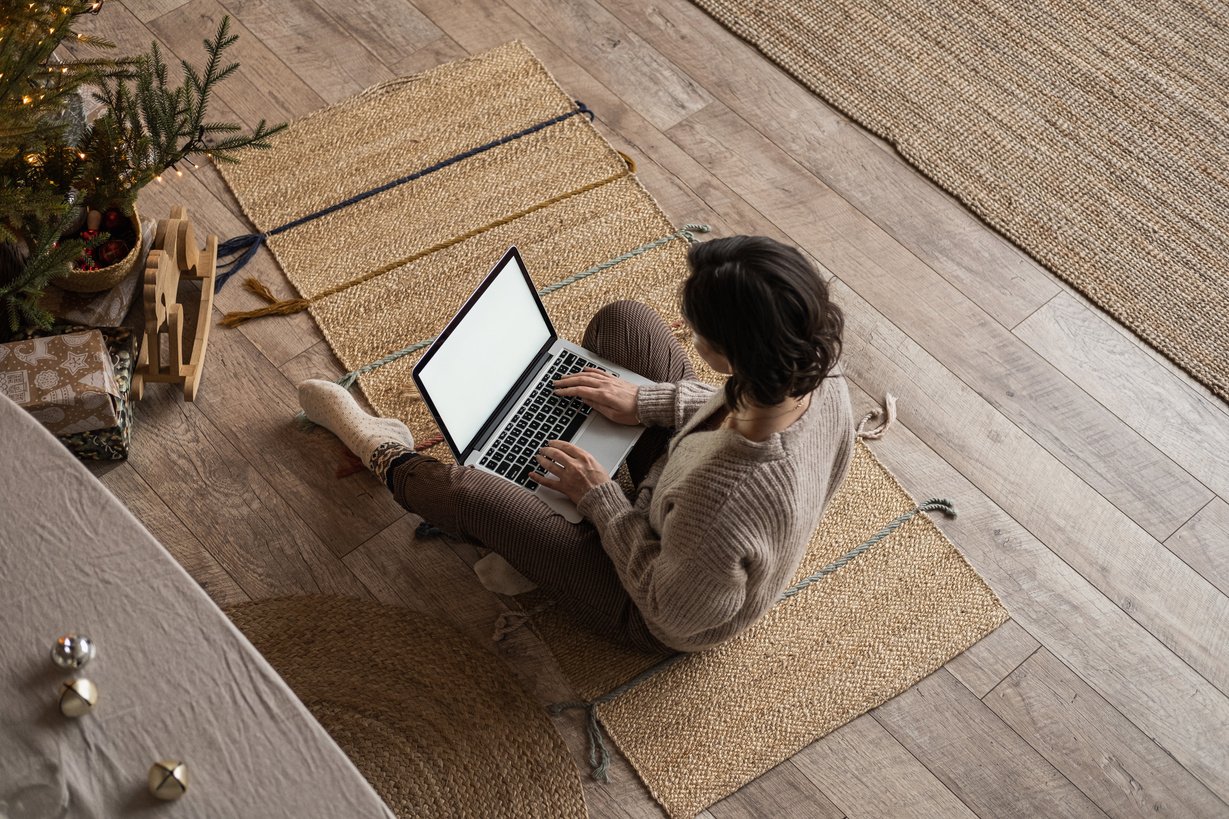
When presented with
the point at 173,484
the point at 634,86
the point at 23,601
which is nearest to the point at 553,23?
the point at 634,86

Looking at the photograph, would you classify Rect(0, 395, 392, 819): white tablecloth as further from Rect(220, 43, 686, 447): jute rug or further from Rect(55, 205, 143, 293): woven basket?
Rect(220, 43, 686, 447): jute rug

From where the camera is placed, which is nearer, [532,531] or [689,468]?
[689,468]

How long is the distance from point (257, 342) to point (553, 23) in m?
1.01

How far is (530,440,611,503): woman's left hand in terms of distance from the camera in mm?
1579

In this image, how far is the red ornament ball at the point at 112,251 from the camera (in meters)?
1.78

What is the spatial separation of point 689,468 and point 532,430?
1.33ft

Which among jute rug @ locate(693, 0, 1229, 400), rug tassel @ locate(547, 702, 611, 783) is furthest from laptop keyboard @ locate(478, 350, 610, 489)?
jute rug @ locate(693, 0, 1229, 400)

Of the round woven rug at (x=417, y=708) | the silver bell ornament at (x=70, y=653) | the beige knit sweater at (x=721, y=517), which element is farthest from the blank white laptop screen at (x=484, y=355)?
the silver bell ornament at (x=70, y=653)

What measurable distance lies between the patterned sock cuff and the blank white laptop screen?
12 cm

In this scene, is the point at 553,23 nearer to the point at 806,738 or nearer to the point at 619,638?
the point at 619,638

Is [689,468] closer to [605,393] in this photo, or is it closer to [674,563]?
[674,563]

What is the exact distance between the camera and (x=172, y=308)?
6.03 feet

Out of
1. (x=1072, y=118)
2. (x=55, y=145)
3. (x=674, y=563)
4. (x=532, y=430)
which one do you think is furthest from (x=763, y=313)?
(x=1072, y=118)

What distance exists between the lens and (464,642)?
1.74 metres
